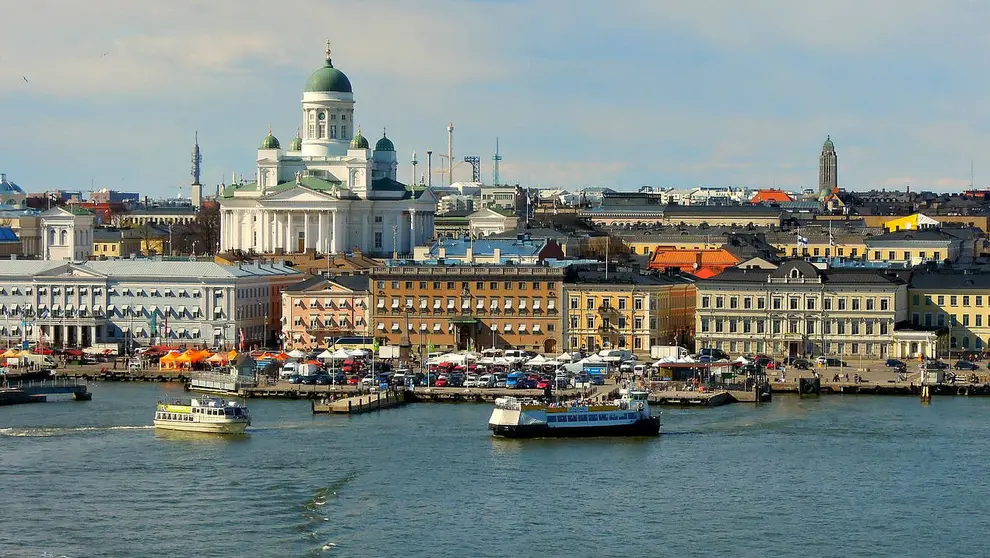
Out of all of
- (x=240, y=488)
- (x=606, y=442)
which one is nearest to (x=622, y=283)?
(x=606, y=442)

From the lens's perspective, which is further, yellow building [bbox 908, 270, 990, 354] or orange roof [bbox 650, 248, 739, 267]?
orange roof [bbox 650, 248, 739, 267]

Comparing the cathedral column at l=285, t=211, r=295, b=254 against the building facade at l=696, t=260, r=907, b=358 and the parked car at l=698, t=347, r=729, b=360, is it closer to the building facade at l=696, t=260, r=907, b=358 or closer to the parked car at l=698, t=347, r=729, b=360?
the building facade at l=696, t=260, r=907, b=358

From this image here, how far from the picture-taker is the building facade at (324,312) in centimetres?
6919

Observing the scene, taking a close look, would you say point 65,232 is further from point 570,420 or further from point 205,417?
point 570,420

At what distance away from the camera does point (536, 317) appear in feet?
220

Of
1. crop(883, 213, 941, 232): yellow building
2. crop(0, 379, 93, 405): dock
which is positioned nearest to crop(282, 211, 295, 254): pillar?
crop(883, 213, 941, 232): yellow building

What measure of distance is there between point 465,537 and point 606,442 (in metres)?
11.1

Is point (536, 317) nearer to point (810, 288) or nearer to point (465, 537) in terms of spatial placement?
point (810, 288)

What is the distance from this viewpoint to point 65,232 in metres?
91.1

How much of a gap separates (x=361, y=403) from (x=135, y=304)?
1815cm

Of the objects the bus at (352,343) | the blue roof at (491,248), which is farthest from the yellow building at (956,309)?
the bus at (352,343)

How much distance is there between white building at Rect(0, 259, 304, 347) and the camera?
70250 millimetres

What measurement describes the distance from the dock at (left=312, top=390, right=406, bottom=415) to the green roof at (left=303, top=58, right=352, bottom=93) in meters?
45.5

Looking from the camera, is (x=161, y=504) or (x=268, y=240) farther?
(x=268, y=240)
